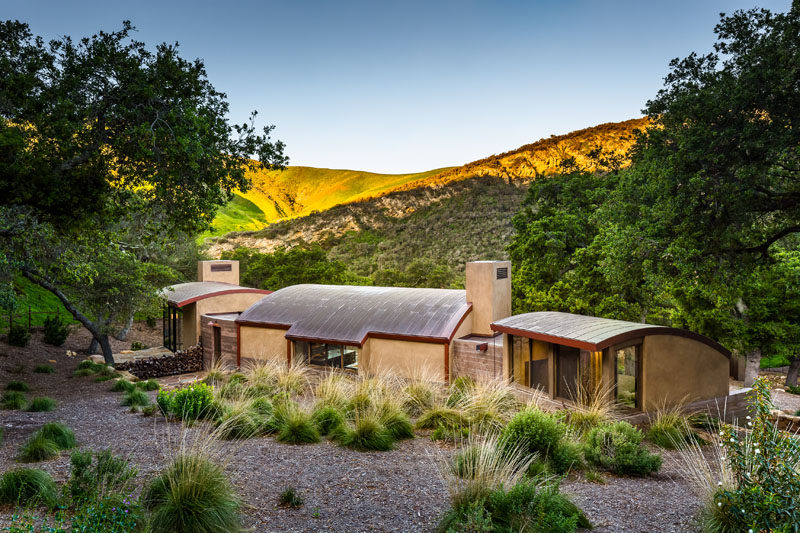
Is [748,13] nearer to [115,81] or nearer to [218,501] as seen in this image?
[115,81]

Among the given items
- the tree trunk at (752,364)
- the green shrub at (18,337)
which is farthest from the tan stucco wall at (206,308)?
the tree trunk at (752,364)

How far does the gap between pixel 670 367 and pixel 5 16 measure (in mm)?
14592

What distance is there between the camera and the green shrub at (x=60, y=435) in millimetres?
6738

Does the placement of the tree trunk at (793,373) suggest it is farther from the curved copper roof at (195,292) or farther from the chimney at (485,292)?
the curved copper roof at (195,292)

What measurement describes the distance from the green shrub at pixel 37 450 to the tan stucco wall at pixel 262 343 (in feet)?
33.8

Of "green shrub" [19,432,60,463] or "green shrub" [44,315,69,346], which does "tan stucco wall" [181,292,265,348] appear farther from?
"green shrub" [19,432,60,463]

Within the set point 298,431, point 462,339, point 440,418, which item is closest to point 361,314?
point 462,339

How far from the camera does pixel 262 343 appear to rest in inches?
695

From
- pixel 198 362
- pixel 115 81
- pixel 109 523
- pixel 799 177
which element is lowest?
pixel 198 362

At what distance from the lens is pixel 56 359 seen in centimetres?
1738

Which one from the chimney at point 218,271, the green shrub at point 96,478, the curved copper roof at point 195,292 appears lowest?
the green shrub at point 96,478

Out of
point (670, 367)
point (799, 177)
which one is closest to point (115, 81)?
point (670, 367)

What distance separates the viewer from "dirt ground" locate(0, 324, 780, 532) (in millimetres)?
4793

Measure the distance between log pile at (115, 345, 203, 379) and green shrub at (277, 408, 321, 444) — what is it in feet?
43.1
